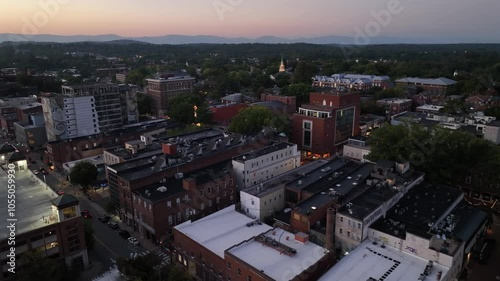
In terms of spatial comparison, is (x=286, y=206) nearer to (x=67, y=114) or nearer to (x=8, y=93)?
(x=67, y=114)

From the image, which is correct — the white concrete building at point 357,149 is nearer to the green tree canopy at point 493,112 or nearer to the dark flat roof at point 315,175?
the dark flat roof at point 315,175

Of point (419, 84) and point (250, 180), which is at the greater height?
point (419, 84)

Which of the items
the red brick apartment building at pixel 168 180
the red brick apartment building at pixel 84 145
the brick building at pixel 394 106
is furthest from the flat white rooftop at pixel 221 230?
the brick building at pixel 394 106

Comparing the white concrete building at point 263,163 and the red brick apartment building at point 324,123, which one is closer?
the white concrete building at point 263,163

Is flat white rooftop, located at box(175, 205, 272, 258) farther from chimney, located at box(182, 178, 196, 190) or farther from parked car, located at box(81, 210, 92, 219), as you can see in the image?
parked car, located at box(81, 210, 92, 219)

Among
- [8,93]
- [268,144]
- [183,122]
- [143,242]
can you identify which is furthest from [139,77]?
[143,242]

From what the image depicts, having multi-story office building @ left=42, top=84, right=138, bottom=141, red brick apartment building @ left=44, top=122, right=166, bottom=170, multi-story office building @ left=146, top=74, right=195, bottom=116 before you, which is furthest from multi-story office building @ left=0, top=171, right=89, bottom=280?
multi-story office building @ left=146, top=74, right=195, bottom=116
